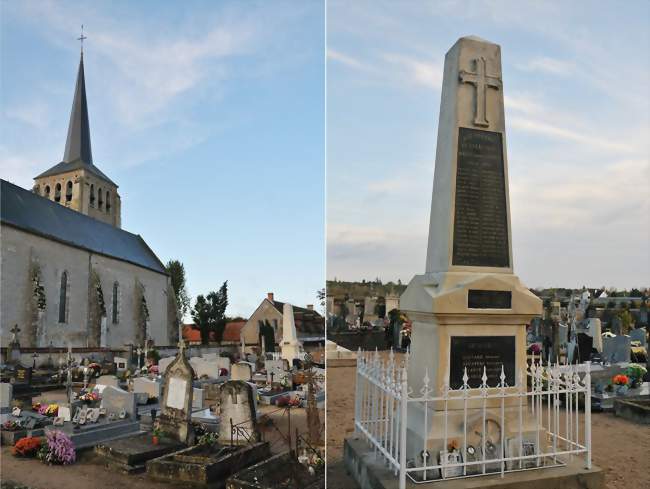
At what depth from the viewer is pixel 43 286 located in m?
23.6

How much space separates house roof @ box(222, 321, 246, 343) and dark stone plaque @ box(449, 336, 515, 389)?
3765 centimetres

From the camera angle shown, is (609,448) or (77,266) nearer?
(609,448)

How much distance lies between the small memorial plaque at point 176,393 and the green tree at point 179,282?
36.5m

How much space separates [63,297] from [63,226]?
4656 mm

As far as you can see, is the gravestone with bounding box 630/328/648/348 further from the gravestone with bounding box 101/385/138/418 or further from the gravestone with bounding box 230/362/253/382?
the gravestone with bounding box 101/385/138/418

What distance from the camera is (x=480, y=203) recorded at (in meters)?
5.25

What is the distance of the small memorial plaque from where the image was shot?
8.12m

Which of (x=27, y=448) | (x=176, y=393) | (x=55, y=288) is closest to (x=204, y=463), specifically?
(x=176, y=393)

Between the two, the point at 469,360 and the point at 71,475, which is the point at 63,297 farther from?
the point at 469,360

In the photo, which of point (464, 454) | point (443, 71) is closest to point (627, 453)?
point (464, 454)

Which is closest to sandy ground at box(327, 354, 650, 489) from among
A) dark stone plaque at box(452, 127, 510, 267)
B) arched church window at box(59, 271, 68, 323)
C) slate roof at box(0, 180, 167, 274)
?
dark stone plaque at box(452, 127, 510, 267)

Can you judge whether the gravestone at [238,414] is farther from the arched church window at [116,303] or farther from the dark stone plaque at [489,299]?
the arched church window at [116,303]

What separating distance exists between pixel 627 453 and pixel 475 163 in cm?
446

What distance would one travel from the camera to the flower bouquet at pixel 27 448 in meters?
7.31
